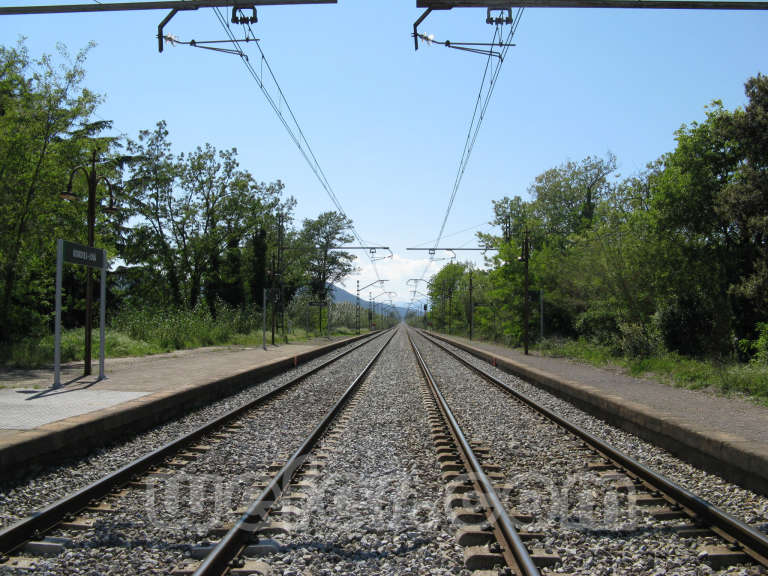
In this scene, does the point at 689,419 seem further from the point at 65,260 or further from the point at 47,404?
the point at 65,260

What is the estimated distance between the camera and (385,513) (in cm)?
488

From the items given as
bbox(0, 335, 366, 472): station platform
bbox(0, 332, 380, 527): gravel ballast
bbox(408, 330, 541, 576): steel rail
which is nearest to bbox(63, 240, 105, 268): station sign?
bbox(0, 335, 366, 472): station platform

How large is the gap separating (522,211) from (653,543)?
197 ft

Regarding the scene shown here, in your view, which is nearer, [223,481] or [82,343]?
[223,481]

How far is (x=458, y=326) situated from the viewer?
7581cm

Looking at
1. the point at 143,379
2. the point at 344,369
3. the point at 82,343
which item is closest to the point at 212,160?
the point at 82,343

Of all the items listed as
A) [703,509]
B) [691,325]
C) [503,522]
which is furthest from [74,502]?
[691,325]

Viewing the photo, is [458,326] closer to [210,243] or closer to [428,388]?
[210,243]

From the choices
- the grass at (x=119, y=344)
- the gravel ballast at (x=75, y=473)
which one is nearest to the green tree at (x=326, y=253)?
the grass at (x=119, y=344)

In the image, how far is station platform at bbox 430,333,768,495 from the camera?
19.8 feet

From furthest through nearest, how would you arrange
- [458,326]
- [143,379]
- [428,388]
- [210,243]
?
[458,326] → [210,243] → [428,388] → [143,379]

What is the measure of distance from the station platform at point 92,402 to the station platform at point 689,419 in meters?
7.41

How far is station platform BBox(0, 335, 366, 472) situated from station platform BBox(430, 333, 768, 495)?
741 cm

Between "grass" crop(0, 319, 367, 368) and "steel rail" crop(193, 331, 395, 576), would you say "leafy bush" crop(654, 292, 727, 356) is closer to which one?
"steel rail" crop(193, 331, 395, 576)
